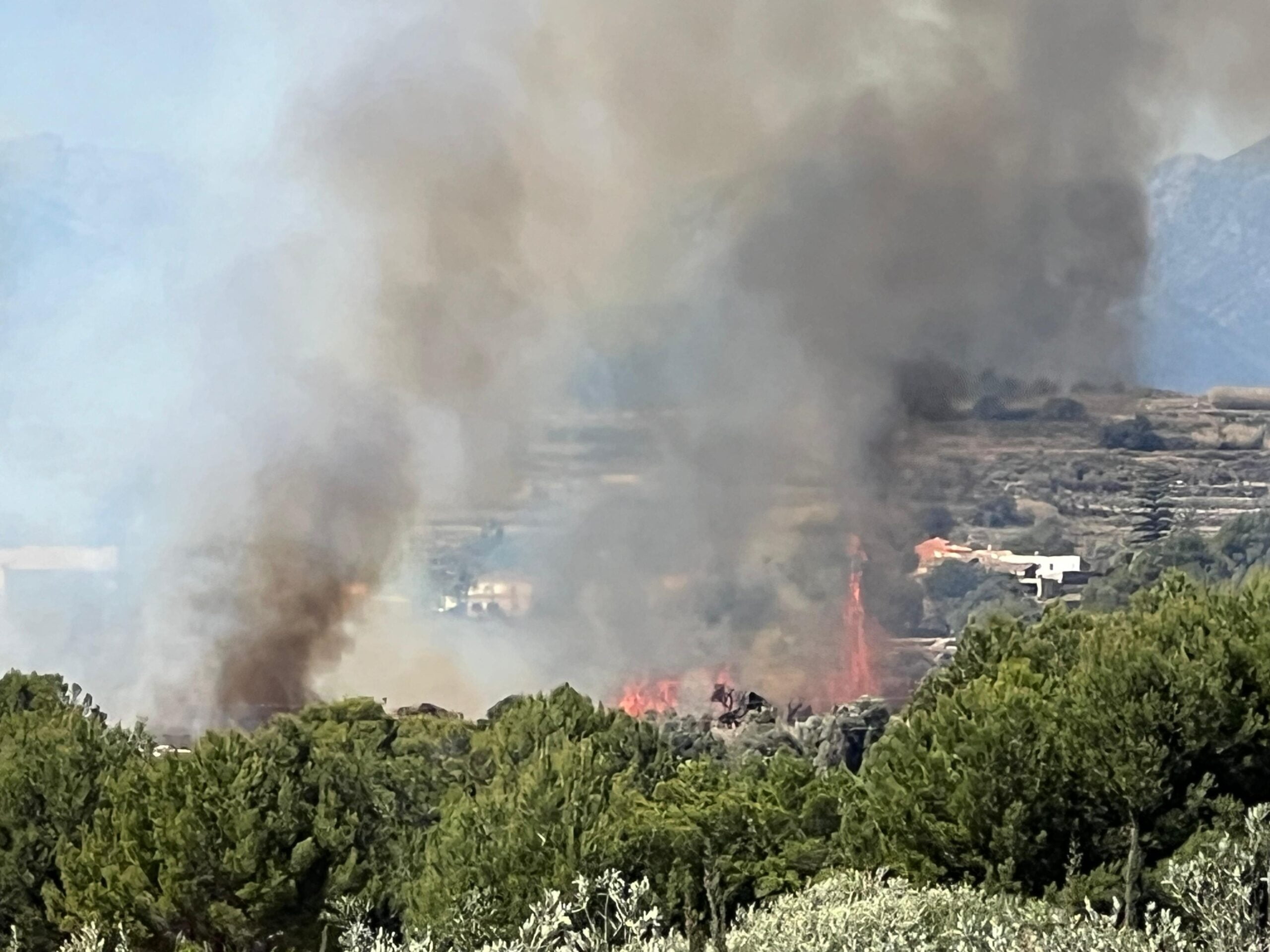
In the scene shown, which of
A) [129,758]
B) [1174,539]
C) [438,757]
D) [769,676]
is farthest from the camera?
[1174,539]

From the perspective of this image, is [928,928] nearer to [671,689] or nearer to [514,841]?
[514,841]

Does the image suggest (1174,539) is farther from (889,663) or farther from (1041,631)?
(1041,631)

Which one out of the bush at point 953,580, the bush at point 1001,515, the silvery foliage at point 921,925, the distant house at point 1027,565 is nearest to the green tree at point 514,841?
the silvery foliage at point 921,925

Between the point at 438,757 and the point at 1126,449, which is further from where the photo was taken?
the point at 1126,449

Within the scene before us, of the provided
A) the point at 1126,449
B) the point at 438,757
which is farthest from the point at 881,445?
the point at 438,757

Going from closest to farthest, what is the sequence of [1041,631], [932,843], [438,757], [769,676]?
[932,843] < [1041,631] < [438,757] < [769,676]

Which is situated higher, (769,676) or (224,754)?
(769,676)

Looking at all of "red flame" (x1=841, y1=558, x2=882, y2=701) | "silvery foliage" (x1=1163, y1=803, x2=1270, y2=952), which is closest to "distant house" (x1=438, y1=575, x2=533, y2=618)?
"red flame" (x1=841, y1=558, x2=882, y2=701)

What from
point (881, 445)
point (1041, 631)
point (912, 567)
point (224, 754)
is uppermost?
point (881, 445)

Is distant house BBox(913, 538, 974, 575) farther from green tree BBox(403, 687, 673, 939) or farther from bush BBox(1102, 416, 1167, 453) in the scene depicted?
green tree BBox(403, 687, 673, 939)

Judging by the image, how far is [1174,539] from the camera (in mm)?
79438

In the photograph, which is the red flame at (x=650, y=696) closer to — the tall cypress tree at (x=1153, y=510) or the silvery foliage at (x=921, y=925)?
the tall cypress tree at (x=1153, y=510)

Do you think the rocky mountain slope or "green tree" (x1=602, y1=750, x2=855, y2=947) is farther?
the rocky mountain slope

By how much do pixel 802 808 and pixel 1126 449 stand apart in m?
54.8
